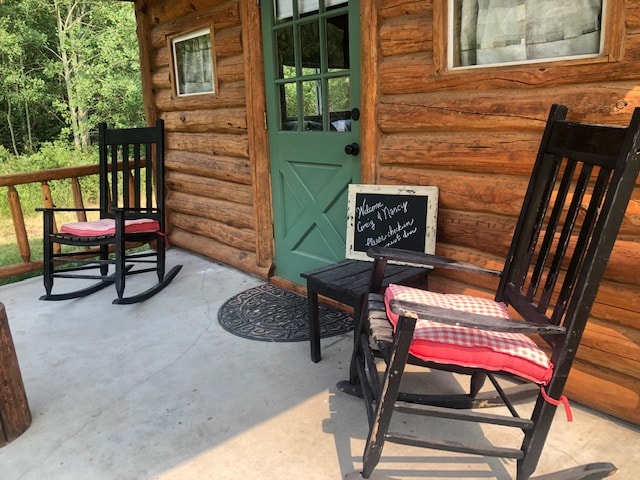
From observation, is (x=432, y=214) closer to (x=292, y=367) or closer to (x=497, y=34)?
(x=497, y=34)

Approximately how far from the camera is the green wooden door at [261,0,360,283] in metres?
2.89

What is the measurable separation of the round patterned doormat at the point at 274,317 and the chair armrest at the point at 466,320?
1404 mm

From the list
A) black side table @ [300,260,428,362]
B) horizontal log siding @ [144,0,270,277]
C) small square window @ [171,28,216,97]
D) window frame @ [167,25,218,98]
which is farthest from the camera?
small square window @ [171,28,216,97]

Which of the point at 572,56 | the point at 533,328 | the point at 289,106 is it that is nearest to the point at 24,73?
the point at 289,106

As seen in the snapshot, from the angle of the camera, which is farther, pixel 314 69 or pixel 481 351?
pixel 314 69

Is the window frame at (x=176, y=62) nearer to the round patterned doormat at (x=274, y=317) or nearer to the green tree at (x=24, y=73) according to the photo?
the round patterned doormat at (x=274, y=317)

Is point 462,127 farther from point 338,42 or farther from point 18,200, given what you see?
point 18,200

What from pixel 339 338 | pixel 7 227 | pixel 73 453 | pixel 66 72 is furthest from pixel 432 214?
pixel 66 72

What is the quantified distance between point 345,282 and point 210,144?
226 cm

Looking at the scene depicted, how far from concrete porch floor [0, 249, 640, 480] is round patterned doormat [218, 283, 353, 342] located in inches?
3.8

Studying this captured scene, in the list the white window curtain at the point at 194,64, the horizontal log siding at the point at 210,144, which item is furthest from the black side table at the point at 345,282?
the white window curtain at the point at 194,64

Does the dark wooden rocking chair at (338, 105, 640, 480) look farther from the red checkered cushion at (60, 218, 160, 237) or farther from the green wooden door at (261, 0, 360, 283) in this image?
the red checkered cushion at (60, 218, 160, 237)

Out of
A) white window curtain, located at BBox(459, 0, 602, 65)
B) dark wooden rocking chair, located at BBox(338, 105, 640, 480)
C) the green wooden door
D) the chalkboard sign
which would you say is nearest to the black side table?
the chalkboard sign

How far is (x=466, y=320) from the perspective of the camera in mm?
1444
